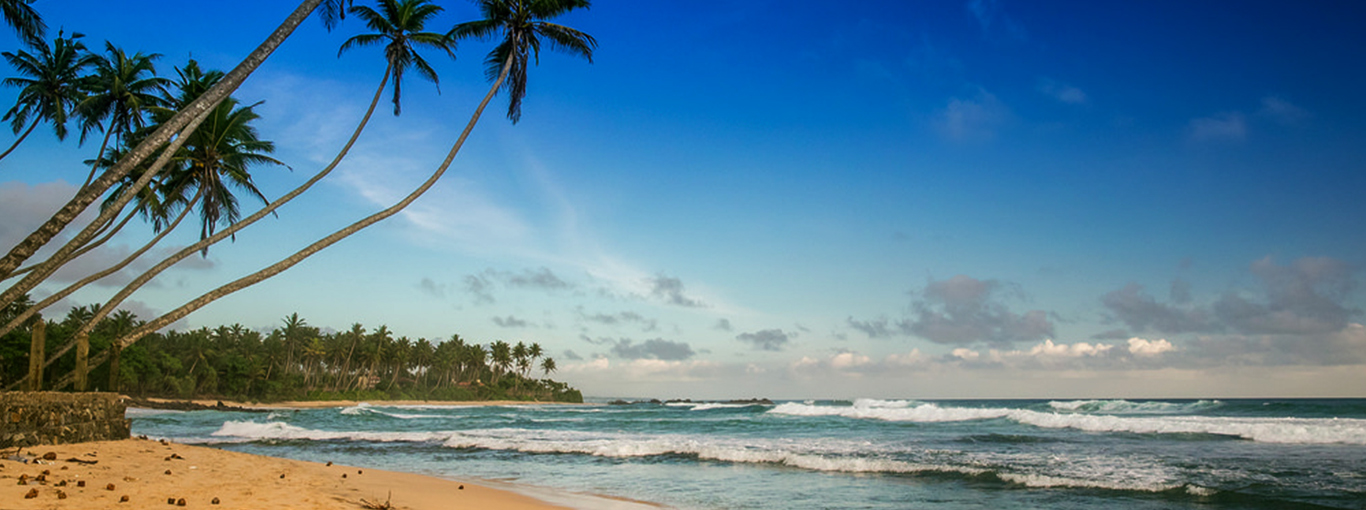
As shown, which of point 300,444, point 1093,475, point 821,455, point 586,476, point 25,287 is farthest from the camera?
point 300,444

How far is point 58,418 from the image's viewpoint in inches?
403

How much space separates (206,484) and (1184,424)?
27.9 m

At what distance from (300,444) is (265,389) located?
189 ft

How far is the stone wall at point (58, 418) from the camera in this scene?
9195 millimetres

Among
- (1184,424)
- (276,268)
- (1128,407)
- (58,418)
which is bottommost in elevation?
(1128,407)

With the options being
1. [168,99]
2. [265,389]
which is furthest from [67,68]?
[265,389]

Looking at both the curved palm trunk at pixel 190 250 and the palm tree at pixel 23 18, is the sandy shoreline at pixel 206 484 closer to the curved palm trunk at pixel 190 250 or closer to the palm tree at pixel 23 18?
the curved palm trunk at pixel 190 250

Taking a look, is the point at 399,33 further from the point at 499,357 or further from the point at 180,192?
the point at 499,357

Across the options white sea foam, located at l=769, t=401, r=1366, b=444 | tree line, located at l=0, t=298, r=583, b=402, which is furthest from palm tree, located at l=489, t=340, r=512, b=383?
white sea foam, located at l=769, t=401, r=1366, b=444

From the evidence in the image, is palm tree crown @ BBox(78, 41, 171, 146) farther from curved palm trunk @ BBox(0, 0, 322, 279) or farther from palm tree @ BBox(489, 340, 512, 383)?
palm tree @ BBox(489, 340, 512, 383)

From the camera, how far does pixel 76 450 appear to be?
9680 millimetres

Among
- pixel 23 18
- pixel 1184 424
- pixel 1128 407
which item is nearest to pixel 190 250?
pixel 23 18

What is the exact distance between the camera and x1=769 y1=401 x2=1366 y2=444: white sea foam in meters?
18.8

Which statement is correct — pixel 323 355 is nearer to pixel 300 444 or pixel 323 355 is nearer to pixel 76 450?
pixel 300 444
